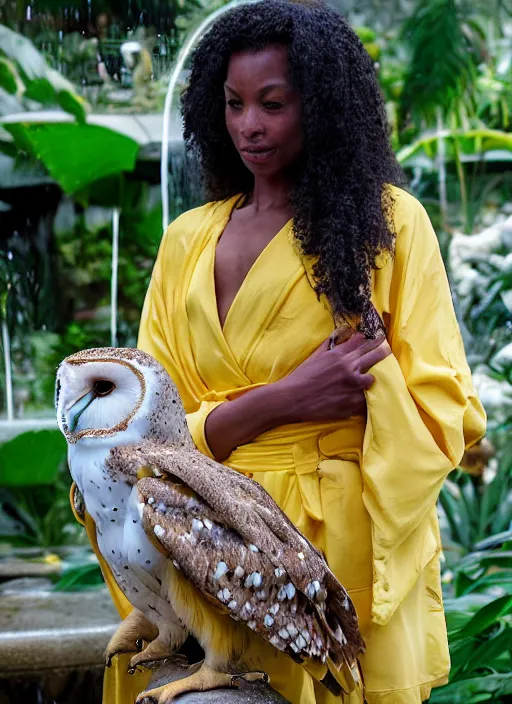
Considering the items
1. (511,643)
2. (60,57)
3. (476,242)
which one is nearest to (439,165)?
(476,242)

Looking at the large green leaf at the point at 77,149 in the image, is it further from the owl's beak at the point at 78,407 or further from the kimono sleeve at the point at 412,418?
the owl's beak at the point at 78,407

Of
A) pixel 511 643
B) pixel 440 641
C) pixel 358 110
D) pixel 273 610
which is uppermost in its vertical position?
pixel 358 110

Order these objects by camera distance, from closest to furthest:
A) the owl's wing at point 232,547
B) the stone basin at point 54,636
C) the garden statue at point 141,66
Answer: the owl's wing at point 232,547
the stone basin at point 54,636
the garden statue at point 141,66

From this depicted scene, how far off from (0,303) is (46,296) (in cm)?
21

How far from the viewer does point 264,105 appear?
1742mm

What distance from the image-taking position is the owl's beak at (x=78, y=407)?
1.51 metres

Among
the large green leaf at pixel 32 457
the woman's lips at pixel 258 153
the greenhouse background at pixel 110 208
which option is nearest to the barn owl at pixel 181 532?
the woman's lips at pixel 258 153

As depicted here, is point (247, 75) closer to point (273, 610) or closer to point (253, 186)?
point (253, 186)

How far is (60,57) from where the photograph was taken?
4.68 meters

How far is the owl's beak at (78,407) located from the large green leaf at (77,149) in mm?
2985

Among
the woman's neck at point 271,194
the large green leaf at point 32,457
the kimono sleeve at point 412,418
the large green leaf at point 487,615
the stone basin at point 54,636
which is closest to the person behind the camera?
the kimono sleeve at point 412,418

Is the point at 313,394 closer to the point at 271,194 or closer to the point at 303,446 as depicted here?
the point at 303,446

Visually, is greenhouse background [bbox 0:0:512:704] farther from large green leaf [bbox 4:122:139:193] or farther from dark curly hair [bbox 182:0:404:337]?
dark curly hair [bbox 182:0:404:337]

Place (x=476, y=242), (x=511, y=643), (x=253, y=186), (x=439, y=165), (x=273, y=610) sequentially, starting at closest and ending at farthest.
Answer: (x=273, y=610)
(x=253, y=186)
(x=511, y=643)
(x=476, y=242)
(x=439, y=165)
